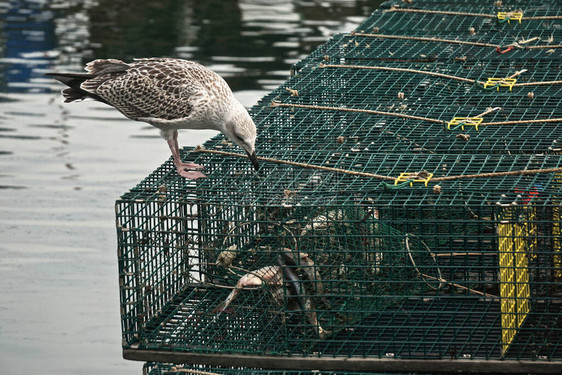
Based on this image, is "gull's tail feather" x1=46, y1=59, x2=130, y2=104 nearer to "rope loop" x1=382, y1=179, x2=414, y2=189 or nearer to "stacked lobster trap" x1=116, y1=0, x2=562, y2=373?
"stacked lobster trap" x1=116, y1=0, x2=562, y2=373

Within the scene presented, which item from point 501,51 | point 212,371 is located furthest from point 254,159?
point 501,51

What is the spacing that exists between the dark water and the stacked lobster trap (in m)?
2.10

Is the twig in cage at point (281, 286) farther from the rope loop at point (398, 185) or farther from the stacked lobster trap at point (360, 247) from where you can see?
the rope loop at point (398, 185)

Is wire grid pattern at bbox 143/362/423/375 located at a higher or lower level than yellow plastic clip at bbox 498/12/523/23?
lower

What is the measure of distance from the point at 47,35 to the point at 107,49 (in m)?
2.15

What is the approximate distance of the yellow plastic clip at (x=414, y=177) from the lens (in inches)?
271

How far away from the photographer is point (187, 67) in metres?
7.98

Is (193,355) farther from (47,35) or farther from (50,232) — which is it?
(47,35)

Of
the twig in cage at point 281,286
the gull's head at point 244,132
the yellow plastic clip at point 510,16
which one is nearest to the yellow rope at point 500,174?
the twig in cage at point 281,286

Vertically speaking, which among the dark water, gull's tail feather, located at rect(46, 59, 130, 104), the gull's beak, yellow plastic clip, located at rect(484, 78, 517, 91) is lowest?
the dark water

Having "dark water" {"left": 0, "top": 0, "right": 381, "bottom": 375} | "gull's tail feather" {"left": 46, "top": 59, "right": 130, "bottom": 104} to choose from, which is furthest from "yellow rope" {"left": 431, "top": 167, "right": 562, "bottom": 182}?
"dark water" {"left": 0, "top": 0, "right": 381, "bottom": 375}

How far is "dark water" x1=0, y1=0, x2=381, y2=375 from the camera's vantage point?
9.92 meters

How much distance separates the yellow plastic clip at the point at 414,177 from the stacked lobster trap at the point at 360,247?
0.05ft

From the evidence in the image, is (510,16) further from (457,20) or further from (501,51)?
(501,51)
